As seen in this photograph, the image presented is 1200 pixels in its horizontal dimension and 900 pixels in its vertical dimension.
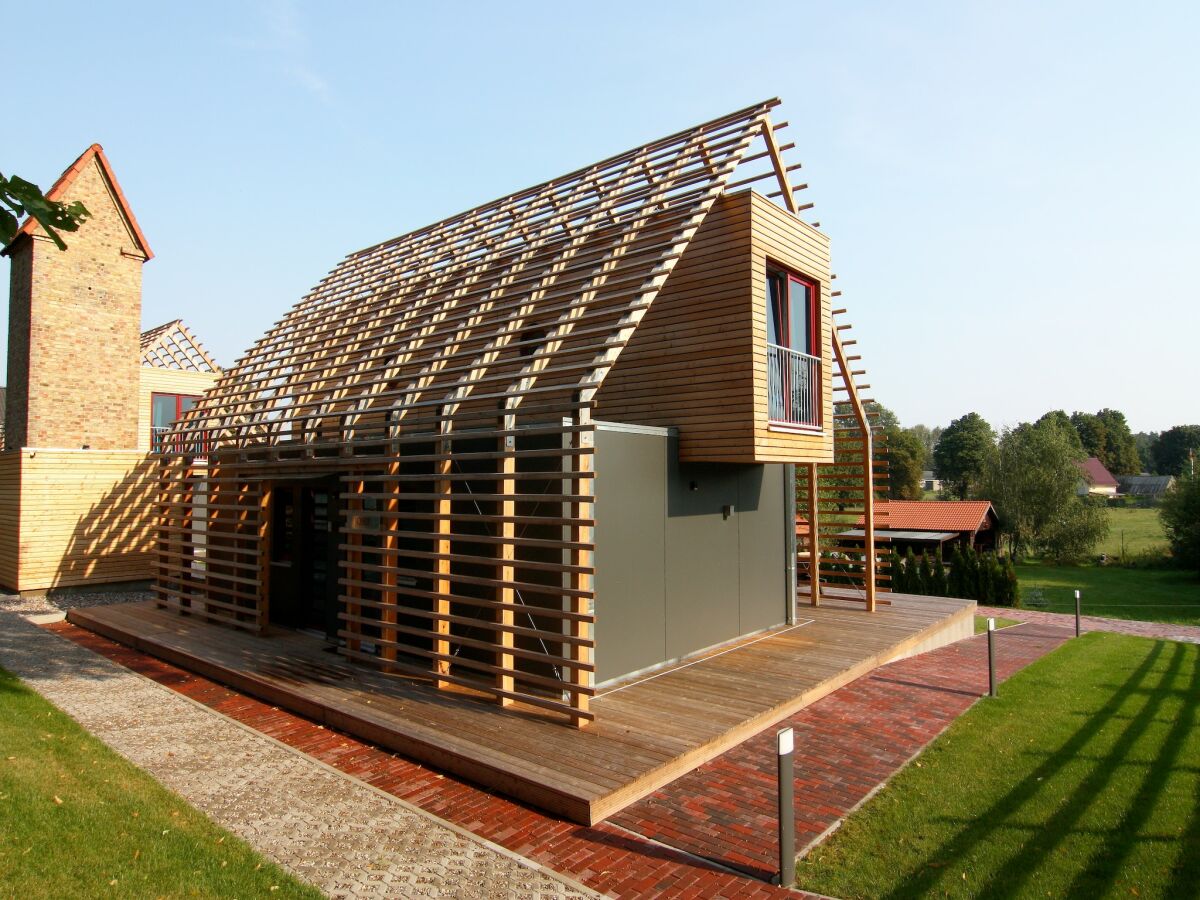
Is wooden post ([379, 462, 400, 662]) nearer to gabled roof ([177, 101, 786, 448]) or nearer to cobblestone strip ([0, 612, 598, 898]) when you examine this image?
gabled roof ([177, 101, 786, 448])

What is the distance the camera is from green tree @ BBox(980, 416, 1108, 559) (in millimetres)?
38844

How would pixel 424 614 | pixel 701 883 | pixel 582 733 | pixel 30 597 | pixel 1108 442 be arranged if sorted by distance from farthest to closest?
1. pixel 1108 442
2. pixel 30 597
3. pixel 424 614
4. pixel 582 733
5. pixel 701 883

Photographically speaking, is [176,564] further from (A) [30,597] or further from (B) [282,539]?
(A) [30,597]

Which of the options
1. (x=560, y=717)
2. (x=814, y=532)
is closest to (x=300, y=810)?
(x=560, y=717)

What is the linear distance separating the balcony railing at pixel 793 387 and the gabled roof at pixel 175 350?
70.8ft

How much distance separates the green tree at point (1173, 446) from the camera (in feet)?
322

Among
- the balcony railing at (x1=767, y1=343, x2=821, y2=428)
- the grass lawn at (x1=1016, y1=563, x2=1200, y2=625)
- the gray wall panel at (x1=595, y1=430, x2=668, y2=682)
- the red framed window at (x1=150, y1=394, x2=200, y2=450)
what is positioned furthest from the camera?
the grass lawn at (x1=1016, y1=563, x2=1200, y2=625)

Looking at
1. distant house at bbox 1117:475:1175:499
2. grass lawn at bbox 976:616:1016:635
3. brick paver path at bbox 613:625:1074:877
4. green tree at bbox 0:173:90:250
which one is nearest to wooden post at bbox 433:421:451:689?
brick paver path at bbox 613:625:1074:877

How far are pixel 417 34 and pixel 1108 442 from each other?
378ft

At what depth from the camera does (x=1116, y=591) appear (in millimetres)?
28906

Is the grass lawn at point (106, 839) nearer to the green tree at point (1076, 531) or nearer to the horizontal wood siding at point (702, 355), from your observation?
the horizontal wood siding at point (702, 355)

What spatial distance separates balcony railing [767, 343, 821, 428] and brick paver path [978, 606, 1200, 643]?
10180 mm

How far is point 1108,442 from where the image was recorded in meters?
98.8

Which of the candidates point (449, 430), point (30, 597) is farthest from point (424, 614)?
point (30, 597)
